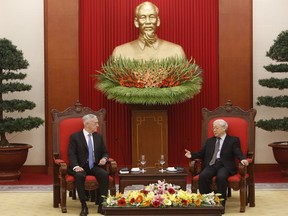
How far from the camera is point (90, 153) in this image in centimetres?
846

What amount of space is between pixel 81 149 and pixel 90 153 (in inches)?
5.3

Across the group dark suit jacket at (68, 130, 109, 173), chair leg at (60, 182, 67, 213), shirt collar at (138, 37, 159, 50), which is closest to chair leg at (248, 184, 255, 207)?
dark suit jacket at (68, 130, 109, 173)

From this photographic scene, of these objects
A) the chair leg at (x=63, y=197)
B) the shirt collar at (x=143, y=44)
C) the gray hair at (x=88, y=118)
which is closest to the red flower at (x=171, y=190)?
the chair leg at (x=63, y=197)

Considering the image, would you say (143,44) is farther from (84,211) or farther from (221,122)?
(84,211)

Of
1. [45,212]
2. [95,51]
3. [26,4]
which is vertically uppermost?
[26,4]

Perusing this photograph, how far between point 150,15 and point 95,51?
1.16 m

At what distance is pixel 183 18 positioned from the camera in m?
11.6

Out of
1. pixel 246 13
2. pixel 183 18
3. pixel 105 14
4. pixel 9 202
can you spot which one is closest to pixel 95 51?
pixel 105 14

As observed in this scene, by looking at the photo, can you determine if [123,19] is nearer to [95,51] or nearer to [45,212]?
[95,51]

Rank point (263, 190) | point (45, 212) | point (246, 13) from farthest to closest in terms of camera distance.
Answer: point (246, 13), point (263, 190), point (45, 212)

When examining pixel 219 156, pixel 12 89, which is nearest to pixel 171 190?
pixel 219 156

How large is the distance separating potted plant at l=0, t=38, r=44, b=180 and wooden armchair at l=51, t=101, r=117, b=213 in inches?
74.9

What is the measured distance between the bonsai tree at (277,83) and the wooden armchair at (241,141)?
1947 mm

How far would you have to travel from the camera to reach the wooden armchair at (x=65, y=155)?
8164mm
